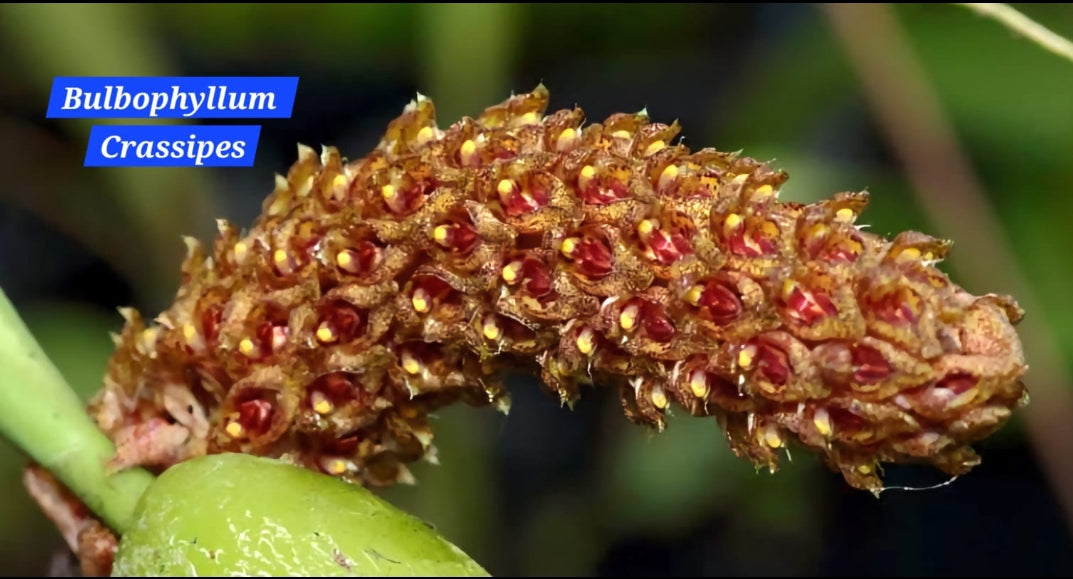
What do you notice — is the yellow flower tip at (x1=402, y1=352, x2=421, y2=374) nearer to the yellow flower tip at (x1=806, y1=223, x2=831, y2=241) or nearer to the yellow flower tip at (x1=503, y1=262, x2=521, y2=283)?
the yellow flower tip at (x1=503, y1=262, x2=521, y2=283)

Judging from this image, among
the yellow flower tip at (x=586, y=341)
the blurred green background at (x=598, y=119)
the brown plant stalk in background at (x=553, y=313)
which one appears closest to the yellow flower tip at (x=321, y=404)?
the brown plant stalk in background at (x=553, y=313)

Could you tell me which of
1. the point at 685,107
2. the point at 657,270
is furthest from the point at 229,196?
the point at 657,270

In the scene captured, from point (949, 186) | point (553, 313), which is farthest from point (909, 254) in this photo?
point (949, 186)

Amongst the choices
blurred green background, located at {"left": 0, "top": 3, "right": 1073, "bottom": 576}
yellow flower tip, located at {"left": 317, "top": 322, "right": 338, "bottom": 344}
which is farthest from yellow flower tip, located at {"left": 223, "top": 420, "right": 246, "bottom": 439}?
blurred green background, located at {"left": 0, "top": 3, "right": 1073, "bottom": 576}

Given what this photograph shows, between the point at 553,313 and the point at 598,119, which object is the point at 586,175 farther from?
the point at 598,119

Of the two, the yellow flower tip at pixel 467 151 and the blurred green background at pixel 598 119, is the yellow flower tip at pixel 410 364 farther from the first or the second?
the blurred green background at pixel 598 119

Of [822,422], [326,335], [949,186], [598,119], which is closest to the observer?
[822,422]

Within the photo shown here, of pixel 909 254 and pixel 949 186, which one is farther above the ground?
pixel 949 186
